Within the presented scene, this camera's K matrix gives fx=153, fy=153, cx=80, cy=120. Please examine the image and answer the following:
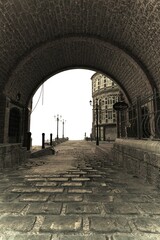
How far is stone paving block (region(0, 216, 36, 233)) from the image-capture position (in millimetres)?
2170

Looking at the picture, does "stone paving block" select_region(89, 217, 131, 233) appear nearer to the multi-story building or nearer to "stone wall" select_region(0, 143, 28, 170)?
"stone wall" select_region(0, 143, 28, 170)

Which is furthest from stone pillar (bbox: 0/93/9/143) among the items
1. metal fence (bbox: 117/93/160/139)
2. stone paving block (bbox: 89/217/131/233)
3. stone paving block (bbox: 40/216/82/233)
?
stone paving block (bbox: 89/217/131/233)

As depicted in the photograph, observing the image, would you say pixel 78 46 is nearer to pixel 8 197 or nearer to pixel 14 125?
pixel 14 125

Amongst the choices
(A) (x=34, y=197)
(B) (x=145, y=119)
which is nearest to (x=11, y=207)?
(A) (x=34, y=197)

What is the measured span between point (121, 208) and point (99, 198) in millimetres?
601

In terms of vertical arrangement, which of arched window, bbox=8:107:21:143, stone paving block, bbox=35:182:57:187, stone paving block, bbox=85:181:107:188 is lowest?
stone paving block, bbox=85:181:107:188

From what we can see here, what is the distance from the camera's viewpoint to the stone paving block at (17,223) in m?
2.17

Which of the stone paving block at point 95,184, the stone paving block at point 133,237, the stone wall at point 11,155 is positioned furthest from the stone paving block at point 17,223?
the stone wall at point 11,155

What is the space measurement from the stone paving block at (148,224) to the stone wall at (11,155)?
614 centimetres

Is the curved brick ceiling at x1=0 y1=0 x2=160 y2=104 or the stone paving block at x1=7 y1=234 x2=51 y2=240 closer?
the stone paving block at x1=7 y1=234 x2=51 y2=240

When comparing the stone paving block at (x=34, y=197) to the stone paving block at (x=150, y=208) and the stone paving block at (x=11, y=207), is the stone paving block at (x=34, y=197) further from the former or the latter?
the stone paving block at (x=150, y=208)

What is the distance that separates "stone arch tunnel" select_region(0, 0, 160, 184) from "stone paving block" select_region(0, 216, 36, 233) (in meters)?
3.25

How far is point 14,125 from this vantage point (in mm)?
10633

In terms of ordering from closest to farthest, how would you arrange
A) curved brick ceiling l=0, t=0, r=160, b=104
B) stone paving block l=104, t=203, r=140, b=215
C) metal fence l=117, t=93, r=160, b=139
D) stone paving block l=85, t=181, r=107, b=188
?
stone paving block l=104, t=203, r=140, b=215, stone paving block l=85, t=181, r=107, b=188, metal fence l=117, t=93, r=160, b=139, curved brick ceiling l=0, t=0, r=160, b=104
